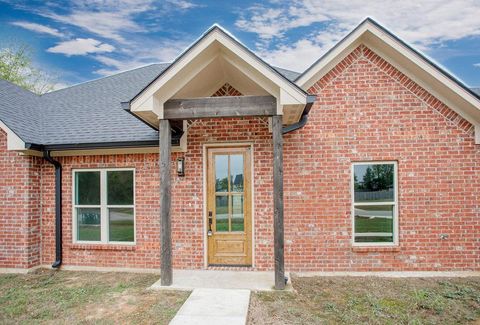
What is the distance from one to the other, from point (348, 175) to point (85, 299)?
5518mm

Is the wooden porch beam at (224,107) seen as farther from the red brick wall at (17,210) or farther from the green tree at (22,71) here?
the green tree at (22,71)

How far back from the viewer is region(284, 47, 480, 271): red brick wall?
628 cm

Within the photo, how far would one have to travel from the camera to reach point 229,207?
664 cm

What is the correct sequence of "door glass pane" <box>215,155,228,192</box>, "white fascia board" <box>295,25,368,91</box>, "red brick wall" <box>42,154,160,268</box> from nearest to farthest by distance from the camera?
"white fascia board" <box>295,25,368,91</box> < "door glass pane" <box>215,155,228,192</box> < "red brick wall" <box>42,154,160,268</box>

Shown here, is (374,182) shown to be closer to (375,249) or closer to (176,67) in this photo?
(375,249)

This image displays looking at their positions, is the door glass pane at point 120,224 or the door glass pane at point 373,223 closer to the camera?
the door glass pane at point 373,223

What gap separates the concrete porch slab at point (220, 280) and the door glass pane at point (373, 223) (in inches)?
83.4

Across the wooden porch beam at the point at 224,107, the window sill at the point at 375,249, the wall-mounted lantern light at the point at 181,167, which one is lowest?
the window sill at the point at 375,249

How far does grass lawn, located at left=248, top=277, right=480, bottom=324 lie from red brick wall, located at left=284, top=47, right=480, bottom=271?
0.53 m

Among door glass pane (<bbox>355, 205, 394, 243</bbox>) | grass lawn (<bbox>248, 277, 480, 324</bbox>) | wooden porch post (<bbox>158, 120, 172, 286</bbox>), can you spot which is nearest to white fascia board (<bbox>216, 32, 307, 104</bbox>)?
wooden porch post (<bbox>158, 120, 172, 286</bbox>)

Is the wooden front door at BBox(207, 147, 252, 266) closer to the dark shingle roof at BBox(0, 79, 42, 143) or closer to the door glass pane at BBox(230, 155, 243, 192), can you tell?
the door glass pane at BBox(230, 155, 243, 192)

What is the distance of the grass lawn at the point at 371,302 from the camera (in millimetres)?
4398

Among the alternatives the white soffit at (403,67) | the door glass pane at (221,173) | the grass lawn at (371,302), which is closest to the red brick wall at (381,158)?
the white soffit at (403,67)

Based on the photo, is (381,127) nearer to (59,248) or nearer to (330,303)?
(330,303)
